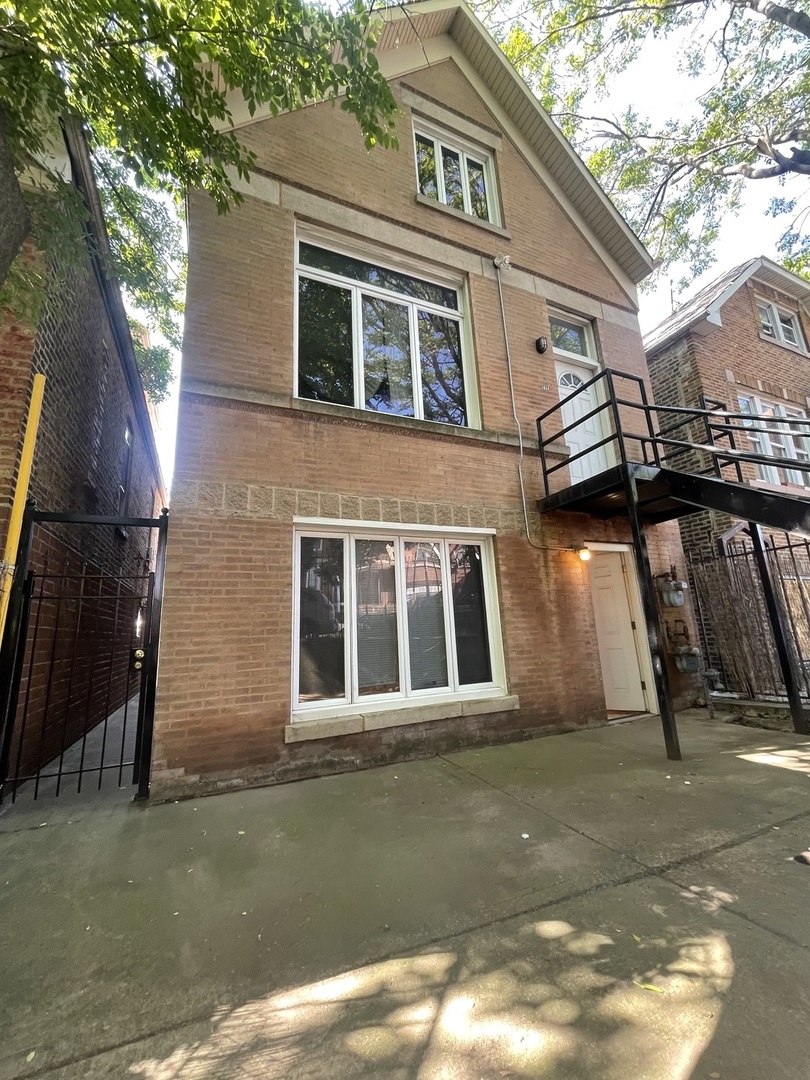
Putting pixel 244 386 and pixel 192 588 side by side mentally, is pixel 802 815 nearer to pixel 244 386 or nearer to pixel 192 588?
pixel 192 588

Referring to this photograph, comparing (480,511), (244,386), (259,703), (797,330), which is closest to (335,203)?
(244,386)

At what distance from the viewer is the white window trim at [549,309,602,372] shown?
8117 mm

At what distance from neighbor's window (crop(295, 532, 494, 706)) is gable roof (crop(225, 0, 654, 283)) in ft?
22.9

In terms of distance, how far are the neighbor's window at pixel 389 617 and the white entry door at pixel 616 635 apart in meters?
2.70

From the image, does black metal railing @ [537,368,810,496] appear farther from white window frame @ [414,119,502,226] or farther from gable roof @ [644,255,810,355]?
white window frame @ [414,119,502,226]

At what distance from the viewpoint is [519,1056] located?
1.66 meters

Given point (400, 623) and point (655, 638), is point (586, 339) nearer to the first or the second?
point (655, 638)

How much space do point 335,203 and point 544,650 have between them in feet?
22.2

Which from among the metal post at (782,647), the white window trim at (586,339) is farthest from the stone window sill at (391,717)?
the white window trim at (586,339)

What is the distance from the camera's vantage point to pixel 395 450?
5.97 metres

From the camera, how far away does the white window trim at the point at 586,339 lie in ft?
26.6

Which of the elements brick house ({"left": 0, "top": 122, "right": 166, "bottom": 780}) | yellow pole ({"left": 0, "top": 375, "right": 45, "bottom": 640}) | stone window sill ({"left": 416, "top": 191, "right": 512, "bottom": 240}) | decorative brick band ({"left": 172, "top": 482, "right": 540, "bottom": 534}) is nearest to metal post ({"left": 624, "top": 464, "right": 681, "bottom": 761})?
decorative brick band ({"left": 172, "top": 482, "right": 540, "bottom": 534})

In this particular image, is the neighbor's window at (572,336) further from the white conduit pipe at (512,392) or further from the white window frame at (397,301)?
the white window frame at (397,301)

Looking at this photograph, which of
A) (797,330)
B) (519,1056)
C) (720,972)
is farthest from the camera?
(797,330)
